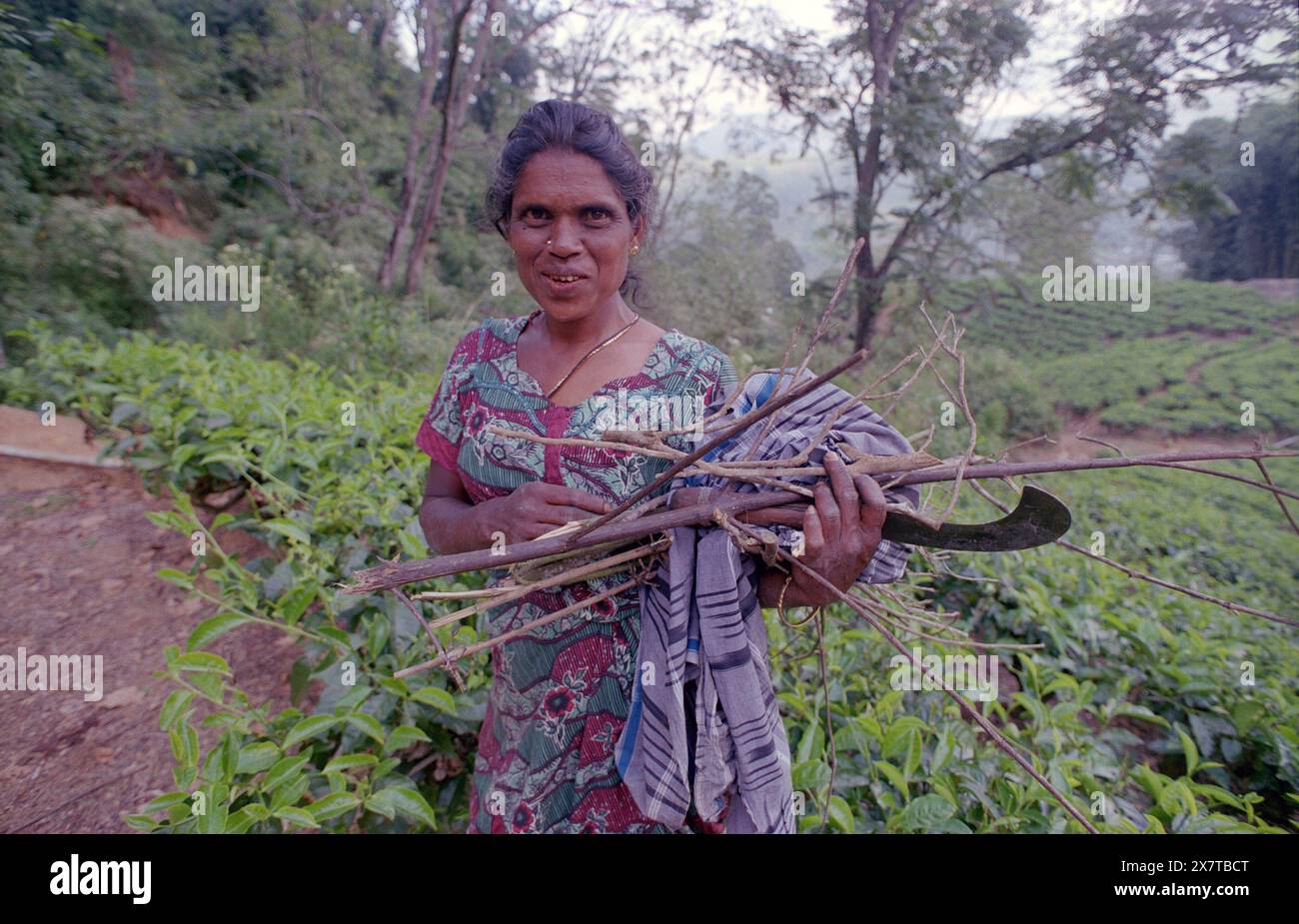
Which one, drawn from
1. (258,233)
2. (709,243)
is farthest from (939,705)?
(709,243)

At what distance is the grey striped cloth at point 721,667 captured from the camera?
43.5 inches

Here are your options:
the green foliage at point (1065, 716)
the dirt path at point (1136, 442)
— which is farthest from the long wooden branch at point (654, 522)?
the dirt path at point (1136, 442)

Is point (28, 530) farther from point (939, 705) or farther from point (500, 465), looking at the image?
point (939, 705)

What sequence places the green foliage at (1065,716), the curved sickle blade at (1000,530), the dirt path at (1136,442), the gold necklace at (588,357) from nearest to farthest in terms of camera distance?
the curved sickle blade at (1000,530)
the gold necklace at (588,357)
the green foliage at (1065,716)
the dirt path at (1136,442)

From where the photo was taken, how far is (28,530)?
312cm

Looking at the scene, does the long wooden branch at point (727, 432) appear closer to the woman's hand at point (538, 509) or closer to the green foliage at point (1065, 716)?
the woman's hand at point (538, 509)

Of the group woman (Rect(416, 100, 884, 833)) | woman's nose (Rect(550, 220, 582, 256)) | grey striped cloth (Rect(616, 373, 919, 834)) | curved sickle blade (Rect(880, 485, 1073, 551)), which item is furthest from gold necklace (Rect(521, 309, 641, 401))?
curved sickle blade (Rect(880, 485, 1073, 551))

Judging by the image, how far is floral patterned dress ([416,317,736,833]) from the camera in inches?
48.9

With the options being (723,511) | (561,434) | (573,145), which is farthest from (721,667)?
(573,145)

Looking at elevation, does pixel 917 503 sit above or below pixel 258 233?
below

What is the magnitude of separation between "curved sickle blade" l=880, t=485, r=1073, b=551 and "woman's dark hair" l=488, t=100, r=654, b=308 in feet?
2.54

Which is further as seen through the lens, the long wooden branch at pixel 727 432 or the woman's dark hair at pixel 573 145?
the woman's dark hair at pixel 573 145

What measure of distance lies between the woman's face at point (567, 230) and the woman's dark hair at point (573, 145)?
2cm

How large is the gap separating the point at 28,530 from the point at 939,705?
391 cm
